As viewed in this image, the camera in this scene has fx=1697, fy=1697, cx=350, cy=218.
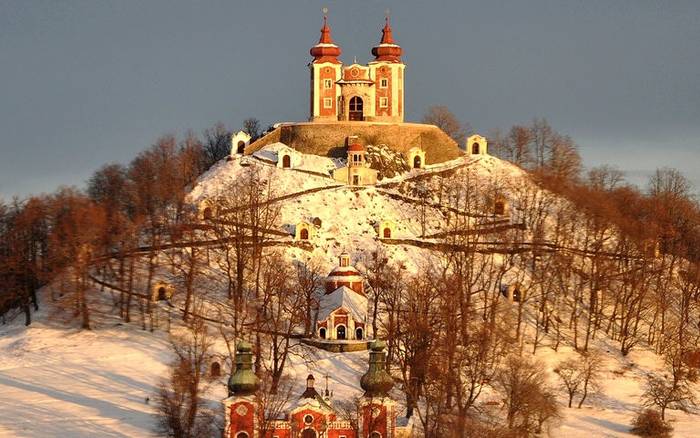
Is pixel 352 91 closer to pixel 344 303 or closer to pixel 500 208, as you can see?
pixel 500 208

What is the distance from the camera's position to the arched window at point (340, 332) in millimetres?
98250

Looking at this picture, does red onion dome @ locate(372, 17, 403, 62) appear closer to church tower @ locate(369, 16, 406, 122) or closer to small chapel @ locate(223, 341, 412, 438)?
church tower @ locate(369, 16, 406, 122)

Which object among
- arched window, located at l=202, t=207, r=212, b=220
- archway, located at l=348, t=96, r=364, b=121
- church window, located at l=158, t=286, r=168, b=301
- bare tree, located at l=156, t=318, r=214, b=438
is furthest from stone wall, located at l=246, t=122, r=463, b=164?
bare tree, located at l=156, t=318, r=214, b=438

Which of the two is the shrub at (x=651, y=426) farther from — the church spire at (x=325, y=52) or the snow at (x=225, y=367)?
the church spire at (x=325, y=52)

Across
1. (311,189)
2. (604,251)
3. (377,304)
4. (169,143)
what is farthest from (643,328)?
(169,143)

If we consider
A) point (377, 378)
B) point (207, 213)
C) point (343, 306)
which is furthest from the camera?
point (207, 213)

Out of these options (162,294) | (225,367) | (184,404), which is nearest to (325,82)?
(162,294)

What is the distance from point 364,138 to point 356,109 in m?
3.60

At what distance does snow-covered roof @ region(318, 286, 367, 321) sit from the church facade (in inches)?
1108

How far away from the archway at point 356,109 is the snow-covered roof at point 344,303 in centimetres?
2810

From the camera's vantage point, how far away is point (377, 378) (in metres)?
74.2

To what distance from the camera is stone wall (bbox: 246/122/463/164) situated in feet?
413

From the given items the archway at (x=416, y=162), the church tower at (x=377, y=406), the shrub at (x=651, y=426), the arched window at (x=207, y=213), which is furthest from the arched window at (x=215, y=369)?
the archway at (x=416, y=162)

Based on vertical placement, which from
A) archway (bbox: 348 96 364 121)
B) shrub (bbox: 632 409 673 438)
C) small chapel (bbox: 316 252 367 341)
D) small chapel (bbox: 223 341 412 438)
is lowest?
shrub (bbox: 632 409 673 438)
